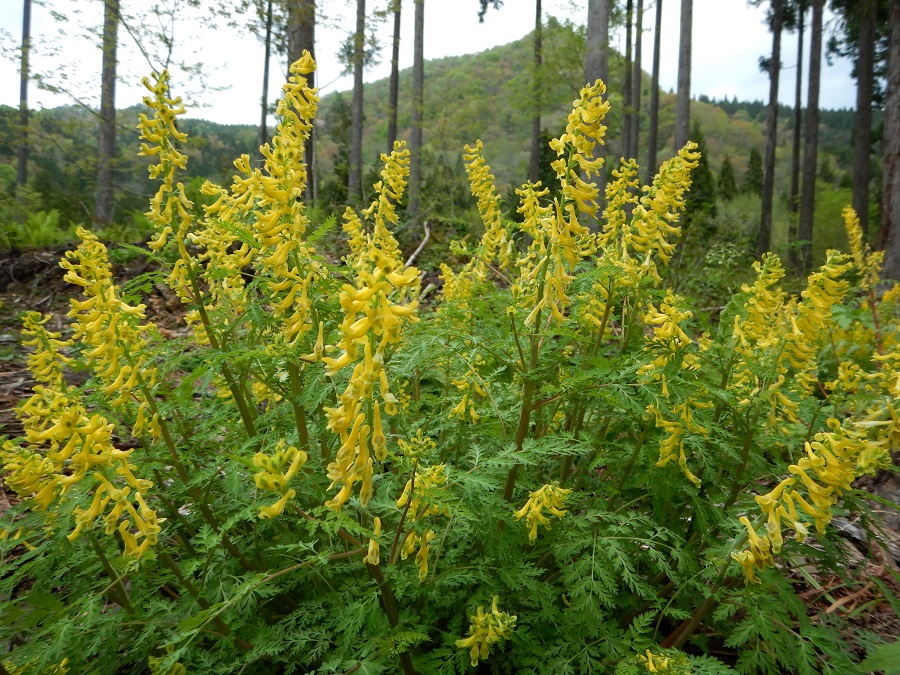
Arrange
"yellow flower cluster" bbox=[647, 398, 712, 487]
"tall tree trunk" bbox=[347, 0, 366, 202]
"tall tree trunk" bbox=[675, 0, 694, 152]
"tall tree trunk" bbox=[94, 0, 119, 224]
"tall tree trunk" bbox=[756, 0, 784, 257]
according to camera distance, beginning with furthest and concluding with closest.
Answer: "tall tree trunk" bbox=[756, 0, 784, 257] → "tall tree trunk" bbox=[347, 0, 366, 202] → "tall tree trunk" bbox=[675, 0, 694, 152] → "tall tree trunk" bbox=[94, 0, 119, 224] → "yellow flower cluster" bbox=[647, 398, 712, 487]

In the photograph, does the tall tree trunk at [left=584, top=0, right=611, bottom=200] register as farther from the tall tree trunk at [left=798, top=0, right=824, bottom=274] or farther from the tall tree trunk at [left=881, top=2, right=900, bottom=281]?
the tall tree trunk at [left=798, top=0, right=824, bottom=274]

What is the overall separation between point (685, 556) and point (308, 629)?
1604 mm

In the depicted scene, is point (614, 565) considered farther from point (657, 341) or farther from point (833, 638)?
point (657, 341)

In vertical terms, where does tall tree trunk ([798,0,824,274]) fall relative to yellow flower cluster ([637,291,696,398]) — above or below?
above

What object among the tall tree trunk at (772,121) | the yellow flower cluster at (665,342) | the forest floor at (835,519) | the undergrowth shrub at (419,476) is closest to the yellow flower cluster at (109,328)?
the undergrowth shrub at (419,476)

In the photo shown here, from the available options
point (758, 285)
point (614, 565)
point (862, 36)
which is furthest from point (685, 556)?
point (862, 36)

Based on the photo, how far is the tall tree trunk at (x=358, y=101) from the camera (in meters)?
15.3

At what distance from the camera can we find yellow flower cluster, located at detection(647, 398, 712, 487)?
2.23 metres

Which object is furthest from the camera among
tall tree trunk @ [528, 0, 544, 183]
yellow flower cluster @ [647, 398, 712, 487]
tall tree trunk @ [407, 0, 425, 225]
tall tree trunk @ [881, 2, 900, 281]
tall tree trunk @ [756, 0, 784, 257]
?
tall tree trunk @ [756, 0, 784, 257]

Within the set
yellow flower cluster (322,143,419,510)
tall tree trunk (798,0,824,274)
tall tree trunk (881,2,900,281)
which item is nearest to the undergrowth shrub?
yellow flower cluster (322,143,419,510)

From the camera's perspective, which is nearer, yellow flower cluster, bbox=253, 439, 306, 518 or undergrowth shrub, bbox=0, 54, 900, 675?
yellow flower cluster, bbox=253, 439, 306, 518

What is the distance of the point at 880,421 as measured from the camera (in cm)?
165

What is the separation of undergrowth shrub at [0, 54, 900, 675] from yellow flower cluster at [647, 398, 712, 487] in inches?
0.8

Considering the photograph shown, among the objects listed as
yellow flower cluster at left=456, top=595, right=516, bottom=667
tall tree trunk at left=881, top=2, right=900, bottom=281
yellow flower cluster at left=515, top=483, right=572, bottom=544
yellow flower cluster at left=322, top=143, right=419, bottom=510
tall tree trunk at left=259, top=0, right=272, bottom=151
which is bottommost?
yellow flower cluster at left=456, top=595, right=516, bottom=667
